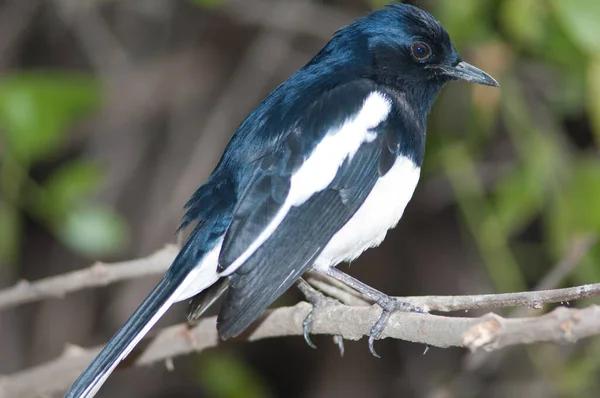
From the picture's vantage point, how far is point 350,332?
2182mm

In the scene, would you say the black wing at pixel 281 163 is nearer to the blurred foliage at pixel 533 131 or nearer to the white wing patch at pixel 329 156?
the white wing patch at pixel 329 156

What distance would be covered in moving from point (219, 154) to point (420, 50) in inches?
70.6

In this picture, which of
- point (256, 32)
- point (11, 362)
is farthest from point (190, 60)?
point (11, 362)

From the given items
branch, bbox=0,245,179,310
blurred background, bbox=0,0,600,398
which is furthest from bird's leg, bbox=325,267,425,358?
blurred background, bbox=0,0,600,398

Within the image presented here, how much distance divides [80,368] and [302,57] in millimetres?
2424

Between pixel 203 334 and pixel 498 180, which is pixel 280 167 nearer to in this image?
pixel 203 334

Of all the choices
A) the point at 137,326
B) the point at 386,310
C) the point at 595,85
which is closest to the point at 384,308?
the point at 386,310

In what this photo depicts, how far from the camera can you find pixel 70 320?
176 inches

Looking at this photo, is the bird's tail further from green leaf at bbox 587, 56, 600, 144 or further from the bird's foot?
green leaf at bbox 587, 56, 600, 144

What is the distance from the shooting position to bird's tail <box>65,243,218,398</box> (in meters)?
2.09

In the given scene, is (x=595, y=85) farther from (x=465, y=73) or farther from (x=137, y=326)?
(x=137, y=326)

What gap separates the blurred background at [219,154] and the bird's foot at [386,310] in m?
1.06

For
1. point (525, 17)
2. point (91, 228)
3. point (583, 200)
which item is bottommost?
point (91, 228)

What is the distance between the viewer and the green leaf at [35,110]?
10.0 ft
